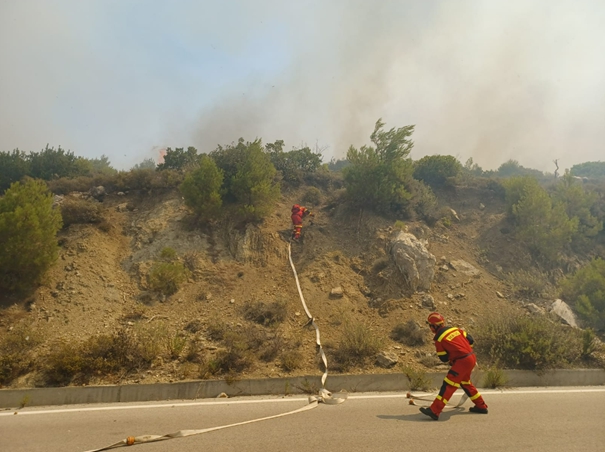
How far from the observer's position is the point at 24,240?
10820 millimetres

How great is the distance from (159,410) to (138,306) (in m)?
5.69

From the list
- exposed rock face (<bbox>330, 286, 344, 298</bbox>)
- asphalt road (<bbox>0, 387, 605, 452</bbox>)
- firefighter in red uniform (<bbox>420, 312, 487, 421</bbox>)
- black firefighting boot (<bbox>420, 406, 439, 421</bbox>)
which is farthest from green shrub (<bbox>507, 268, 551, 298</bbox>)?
black firefighting boot (<bbox>420, 406, 439, 421</bbox>)

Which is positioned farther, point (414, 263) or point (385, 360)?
point (414, 263)

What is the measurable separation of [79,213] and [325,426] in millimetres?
13121

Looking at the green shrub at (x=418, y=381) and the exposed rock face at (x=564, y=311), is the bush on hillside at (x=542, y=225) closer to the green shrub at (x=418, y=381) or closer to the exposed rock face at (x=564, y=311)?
the exposed rock face at (x=564, y=311)

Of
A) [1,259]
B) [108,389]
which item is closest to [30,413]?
[108,389]

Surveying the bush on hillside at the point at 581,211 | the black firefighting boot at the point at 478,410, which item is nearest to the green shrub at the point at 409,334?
the black firefighting boot at the point at 478,410

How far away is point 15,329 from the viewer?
31.4 feet

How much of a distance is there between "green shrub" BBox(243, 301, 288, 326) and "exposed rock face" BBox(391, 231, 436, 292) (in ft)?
14.7

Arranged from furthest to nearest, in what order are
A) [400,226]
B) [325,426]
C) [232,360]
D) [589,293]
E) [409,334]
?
[400,226] → [589,293] → [409,334] → [232,360] → [325,426]

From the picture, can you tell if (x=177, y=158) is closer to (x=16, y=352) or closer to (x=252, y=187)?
(x=252, y=187)

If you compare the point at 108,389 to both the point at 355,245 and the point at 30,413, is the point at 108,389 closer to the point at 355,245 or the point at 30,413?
the point at 30,413

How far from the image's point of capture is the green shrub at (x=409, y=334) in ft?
32.4

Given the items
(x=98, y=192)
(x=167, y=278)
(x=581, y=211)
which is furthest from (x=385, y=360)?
(x=581, y=211)
